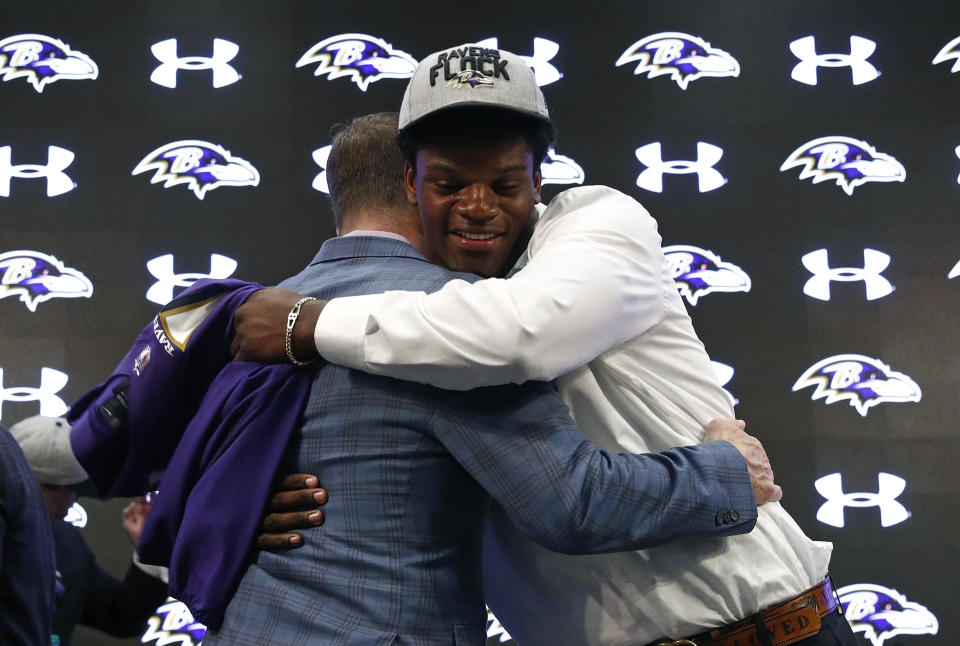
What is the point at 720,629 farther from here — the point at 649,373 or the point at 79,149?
the point at 79,149

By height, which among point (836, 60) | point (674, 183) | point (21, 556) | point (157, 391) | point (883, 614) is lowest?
point (883, 614)

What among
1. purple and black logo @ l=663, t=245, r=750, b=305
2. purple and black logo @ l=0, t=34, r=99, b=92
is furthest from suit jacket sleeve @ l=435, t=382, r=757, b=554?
purple and black logo @ l=0, t=34, r=99, b=92

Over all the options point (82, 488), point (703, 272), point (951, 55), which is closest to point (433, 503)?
point (82, 488)

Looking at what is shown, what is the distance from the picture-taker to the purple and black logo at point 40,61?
13.5ft

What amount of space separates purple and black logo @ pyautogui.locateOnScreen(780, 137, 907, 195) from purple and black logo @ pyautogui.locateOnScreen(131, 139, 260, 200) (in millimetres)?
2216

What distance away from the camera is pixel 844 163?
414cm

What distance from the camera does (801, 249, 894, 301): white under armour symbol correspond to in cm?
403

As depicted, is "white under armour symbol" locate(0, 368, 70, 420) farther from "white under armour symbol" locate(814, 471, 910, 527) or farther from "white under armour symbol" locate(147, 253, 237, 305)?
"white under armour symbol" locate(814, 471, 910, 527)

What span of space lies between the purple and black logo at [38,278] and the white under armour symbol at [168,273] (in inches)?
9.9

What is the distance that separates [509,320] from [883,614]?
125 inches

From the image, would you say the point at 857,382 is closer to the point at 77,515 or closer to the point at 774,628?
the point at 774,628

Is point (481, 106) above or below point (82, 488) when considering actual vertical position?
above

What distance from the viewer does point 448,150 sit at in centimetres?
150

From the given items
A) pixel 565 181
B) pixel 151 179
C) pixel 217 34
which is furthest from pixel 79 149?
pixel 565 181
